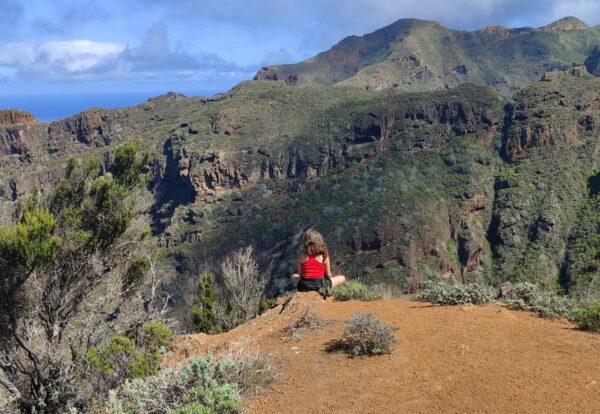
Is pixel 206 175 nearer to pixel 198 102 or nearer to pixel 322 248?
pixel 198 102

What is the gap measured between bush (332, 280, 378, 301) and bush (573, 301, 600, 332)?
4205mm

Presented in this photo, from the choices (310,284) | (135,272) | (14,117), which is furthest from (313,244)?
(14,117)

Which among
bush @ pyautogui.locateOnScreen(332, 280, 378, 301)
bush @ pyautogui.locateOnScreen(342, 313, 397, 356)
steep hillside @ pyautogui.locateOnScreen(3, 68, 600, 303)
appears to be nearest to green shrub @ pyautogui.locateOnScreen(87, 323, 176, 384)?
bush @ pyautogui.locateOnScreen(342, 313, 397, 356)

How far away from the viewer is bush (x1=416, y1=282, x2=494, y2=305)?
10.1 m

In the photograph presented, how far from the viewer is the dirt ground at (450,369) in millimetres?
5926

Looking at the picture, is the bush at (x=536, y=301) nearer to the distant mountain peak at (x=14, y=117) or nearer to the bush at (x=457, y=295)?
the bush at (x=457, y=295)

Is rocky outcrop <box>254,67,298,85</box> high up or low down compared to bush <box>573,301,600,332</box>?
up

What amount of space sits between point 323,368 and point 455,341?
2.03 meters

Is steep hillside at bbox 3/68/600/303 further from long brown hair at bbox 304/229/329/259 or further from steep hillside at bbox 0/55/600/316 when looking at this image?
long brown hair at bbox 304/229/329/259

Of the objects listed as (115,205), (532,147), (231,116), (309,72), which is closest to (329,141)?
(231,116)

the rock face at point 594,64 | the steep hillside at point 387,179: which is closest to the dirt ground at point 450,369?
the steep hillside at point 387,179

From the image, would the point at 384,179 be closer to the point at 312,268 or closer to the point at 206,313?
the point at 206,313

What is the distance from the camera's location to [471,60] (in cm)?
18462

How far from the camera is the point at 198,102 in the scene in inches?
4262
